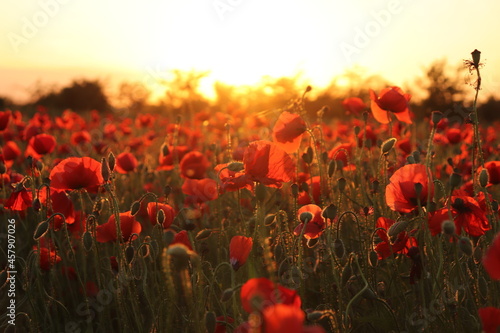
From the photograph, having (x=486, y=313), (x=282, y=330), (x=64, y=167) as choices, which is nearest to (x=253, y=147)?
(x=64, y=167)

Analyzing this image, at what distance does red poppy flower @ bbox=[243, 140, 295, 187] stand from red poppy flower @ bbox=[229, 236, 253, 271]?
0.27m

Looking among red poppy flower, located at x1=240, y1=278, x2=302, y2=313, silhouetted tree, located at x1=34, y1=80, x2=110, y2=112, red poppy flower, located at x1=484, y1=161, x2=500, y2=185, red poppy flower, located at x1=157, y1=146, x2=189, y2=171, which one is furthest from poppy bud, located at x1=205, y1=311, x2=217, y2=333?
silhouetted tree, located at x1=34, y1=80, x2=110, y2=112

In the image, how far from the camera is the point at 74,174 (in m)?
2.08

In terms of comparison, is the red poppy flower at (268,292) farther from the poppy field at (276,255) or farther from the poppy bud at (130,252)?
the poppy bud at (130,252)

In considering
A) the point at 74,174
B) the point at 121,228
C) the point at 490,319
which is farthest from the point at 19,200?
the point at 490,319

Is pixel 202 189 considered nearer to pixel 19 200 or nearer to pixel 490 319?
pixel 19 200

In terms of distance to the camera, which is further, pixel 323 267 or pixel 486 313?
pixel 323 267

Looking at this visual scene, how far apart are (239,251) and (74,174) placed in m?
0.86

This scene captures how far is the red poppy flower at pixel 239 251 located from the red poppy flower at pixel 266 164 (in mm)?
269

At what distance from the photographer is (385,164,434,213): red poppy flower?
1735 millimetres

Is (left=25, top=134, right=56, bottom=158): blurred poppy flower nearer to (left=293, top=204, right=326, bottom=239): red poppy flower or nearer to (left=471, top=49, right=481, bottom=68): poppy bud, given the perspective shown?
(left=293, top=204, right=326, bottom=239): red poppy flower

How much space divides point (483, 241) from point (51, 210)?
5.80ft

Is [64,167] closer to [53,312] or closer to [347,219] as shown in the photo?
[53,312]

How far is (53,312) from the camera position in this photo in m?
2.06
